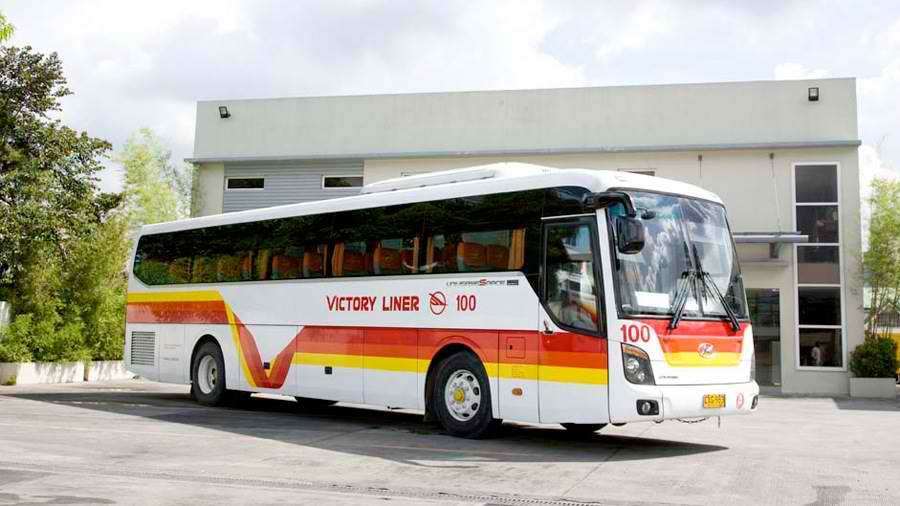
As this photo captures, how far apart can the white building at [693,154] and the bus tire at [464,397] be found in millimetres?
13914

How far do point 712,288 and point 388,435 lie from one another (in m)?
4.69

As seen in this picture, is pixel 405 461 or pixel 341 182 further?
pixel 341 182

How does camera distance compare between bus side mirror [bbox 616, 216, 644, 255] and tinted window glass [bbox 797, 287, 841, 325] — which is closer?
bus side mirror [bbox 616, 216, 644, 255]

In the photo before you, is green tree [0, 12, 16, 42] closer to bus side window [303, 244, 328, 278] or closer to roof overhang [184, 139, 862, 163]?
bus side window [303, 244, 328, 278]

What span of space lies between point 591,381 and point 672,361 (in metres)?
0.93

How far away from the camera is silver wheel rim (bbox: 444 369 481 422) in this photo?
1180cm

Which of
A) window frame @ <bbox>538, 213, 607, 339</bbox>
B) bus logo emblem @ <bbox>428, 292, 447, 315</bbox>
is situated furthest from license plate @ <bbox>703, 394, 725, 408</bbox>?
bus logo emblem @ <bbox>428, 292, 447, 315</bbox>

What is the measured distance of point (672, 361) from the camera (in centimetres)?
1032

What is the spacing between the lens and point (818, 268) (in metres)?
24.3

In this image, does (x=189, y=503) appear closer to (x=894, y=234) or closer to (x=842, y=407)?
(x=842, y=407)

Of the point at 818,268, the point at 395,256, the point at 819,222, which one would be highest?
the point at 819,222

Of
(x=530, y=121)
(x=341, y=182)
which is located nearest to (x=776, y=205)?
(x=530, y=121)

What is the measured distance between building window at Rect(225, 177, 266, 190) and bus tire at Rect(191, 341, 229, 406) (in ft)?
43.9

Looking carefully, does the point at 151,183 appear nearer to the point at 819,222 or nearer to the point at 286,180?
the point at 286,180
